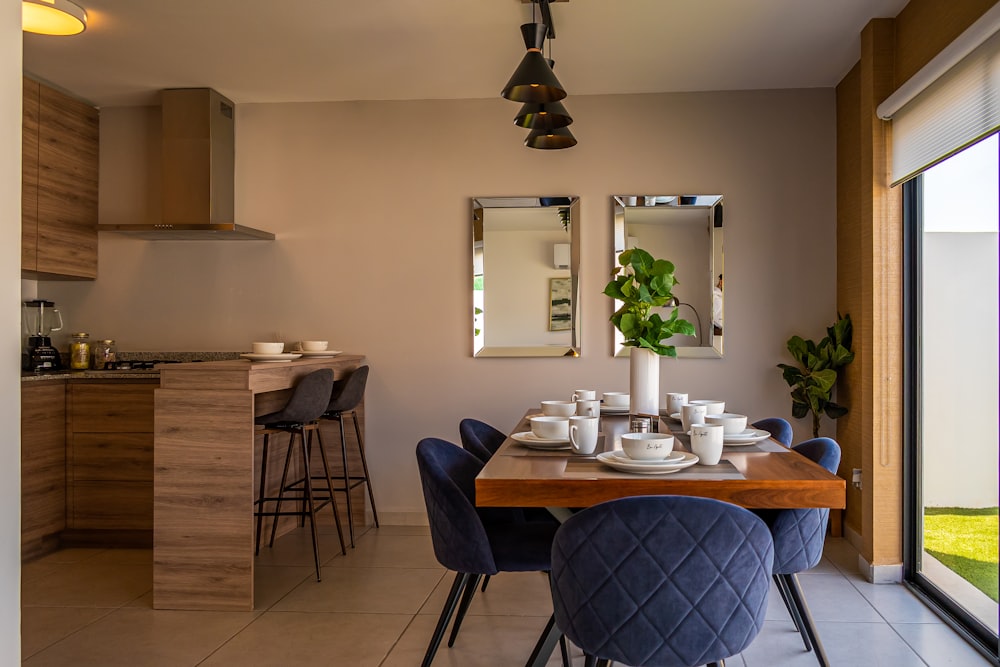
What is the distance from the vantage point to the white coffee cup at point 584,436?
2.41 m

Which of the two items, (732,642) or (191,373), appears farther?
(191,373)

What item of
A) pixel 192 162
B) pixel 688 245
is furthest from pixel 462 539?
pixel 192 162

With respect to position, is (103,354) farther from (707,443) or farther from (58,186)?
(707,443)

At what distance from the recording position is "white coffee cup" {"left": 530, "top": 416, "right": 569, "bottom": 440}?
2.60 meters

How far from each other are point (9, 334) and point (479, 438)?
1.96 meters

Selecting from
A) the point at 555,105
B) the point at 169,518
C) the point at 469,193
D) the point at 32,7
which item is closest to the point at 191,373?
the point at 169,518

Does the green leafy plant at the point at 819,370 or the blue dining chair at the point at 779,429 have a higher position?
the green leafy plant at the point at 819,370

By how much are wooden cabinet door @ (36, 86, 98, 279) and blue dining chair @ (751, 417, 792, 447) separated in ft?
12.6

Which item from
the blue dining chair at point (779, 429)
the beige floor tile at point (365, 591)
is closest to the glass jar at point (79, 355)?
the beige floor tile at point (365, 591)

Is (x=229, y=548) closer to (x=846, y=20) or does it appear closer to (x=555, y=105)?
(x=555, y=105)

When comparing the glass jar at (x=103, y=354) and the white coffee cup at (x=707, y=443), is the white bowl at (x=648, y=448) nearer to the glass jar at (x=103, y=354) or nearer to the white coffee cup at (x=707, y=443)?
the white coffee cup at (x=707, y=443)

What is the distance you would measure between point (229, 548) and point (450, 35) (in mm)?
2583

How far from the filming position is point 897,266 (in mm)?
3766

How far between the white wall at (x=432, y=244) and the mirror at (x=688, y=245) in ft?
0.24
